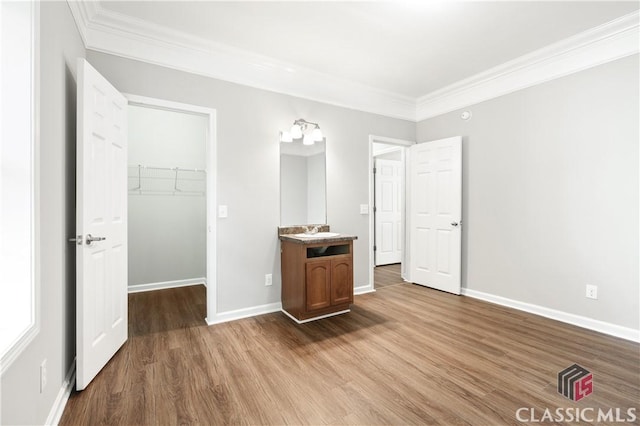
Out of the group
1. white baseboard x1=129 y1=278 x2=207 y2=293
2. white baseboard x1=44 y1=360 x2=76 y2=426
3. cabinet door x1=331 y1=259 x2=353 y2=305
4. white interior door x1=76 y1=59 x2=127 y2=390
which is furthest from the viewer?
white baseboard x1=129 y1=278 x2=207 y2=293

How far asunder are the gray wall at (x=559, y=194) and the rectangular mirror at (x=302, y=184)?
1.93m

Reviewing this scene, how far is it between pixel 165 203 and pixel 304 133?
7.61ft

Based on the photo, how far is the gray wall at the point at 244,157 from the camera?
9.34 ft

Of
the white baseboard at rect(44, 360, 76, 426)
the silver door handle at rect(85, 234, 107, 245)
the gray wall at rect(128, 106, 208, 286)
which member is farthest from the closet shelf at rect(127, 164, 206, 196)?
the white baseboard at rect(44, 360, 76, 426)

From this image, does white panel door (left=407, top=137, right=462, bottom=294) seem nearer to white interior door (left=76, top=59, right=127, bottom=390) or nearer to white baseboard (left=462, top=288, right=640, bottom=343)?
Answer: white baseboard (left=462, top=288, right=640, bottom=343)

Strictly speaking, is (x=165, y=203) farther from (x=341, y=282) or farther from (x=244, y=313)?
(x=341, y=282)

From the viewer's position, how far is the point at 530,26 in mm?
2709

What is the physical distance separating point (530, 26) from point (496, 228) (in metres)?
2.11

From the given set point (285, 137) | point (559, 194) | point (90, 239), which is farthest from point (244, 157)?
point (559, 194)

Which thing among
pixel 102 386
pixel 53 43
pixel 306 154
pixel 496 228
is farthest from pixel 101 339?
pixel 496 228

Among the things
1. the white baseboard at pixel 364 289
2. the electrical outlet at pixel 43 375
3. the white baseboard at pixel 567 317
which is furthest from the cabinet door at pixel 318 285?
the white baseboard at pixel 567 317

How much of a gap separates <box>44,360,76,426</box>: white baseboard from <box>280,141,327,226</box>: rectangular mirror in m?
2.12

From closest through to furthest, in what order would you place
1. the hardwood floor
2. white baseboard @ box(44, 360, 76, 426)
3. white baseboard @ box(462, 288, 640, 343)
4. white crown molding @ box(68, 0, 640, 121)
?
white baseboard @ box(44, 360, 76, 426)
the hardwood floor
white crown molding @ box(68, 0, 640, 121)
white baseboard @ box(462, 288, 640, 343)

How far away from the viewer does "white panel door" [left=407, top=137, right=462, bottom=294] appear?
399 centimetres
